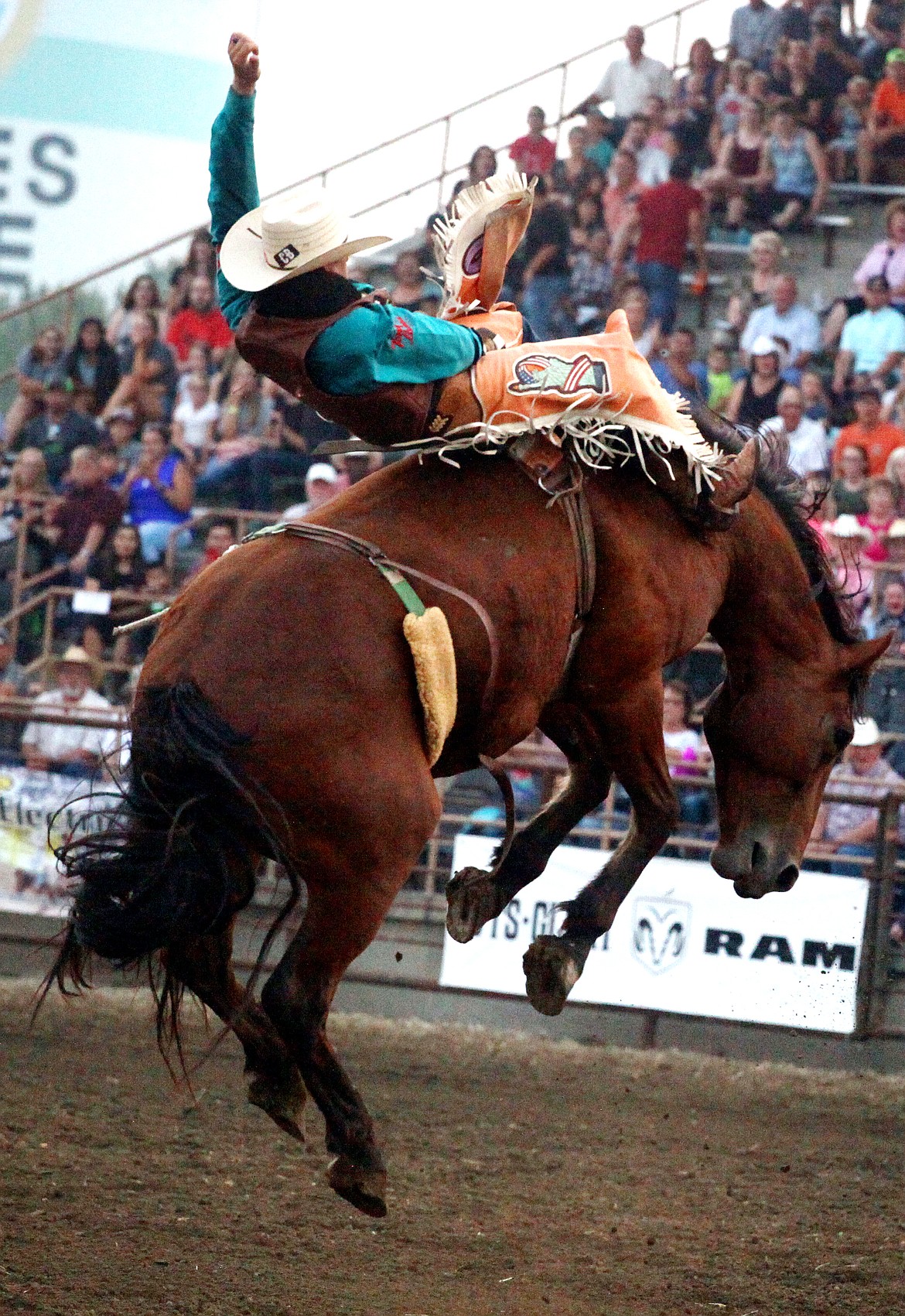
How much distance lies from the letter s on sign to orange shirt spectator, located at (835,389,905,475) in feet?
24.2

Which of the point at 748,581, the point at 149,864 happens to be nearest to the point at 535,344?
the point at 748,581

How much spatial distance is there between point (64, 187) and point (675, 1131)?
10.3 metres

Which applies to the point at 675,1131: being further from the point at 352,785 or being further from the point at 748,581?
the point at 352,785

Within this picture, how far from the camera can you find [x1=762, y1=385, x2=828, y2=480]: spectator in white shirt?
9570 mm

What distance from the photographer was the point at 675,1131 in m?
6.15

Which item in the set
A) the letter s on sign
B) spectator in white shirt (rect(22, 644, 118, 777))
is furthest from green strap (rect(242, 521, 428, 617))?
the letter s on sign

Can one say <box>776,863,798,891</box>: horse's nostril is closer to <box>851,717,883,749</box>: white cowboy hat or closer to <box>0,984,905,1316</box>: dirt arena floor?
<box>0,984,905,1316</box>: dirt arena floor

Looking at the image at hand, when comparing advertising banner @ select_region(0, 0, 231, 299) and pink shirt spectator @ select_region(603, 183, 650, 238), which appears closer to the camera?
pink shirt spectator @ select_region(603, 183, 650, 238)

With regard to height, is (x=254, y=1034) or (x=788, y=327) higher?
(x=788, y=327)

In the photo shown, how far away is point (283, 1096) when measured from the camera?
3.64 m

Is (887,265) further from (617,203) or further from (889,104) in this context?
(617,203)

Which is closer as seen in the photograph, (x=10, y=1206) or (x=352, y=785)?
(x=352, y=785)

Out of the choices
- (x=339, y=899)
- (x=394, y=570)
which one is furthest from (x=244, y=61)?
(x=339, y=899)

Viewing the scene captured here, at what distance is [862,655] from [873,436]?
5.35 meters
